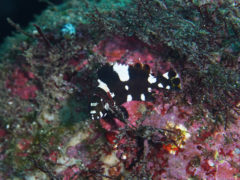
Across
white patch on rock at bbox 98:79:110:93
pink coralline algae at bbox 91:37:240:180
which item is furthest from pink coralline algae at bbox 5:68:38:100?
pink coralline algae at bbox 91:37:240:180

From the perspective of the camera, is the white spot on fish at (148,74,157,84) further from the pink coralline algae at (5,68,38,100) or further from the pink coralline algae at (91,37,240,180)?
the pink coralline algae at (5,68,38,100)

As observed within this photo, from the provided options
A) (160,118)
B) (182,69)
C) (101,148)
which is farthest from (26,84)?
(182,69)

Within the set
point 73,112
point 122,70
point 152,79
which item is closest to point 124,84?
point 122,70

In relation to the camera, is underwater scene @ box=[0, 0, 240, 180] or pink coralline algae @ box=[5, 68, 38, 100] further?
pink coralline algae @ box=[5, 68, 38, 100]

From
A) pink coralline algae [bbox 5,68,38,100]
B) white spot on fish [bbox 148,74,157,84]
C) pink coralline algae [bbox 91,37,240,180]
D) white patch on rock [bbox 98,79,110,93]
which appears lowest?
pink coralline algae [bbox 5,68,38,100]

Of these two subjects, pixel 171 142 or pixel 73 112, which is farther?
pixel 73 112

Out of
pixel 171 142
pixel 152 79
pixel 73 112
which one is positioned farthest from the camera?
pixel 73 112

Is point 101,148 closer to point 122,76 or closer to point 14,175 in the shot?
point 122,76

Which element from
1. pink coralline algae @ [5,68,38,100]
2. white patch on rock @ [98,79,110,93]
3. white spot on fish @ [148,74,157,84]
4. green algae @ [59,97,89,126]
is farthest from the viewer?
pink coralline algae @ [5,68,38,100]

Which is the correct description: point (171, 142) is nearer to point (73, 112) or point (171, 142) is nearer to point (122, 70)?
point (122, 70)
